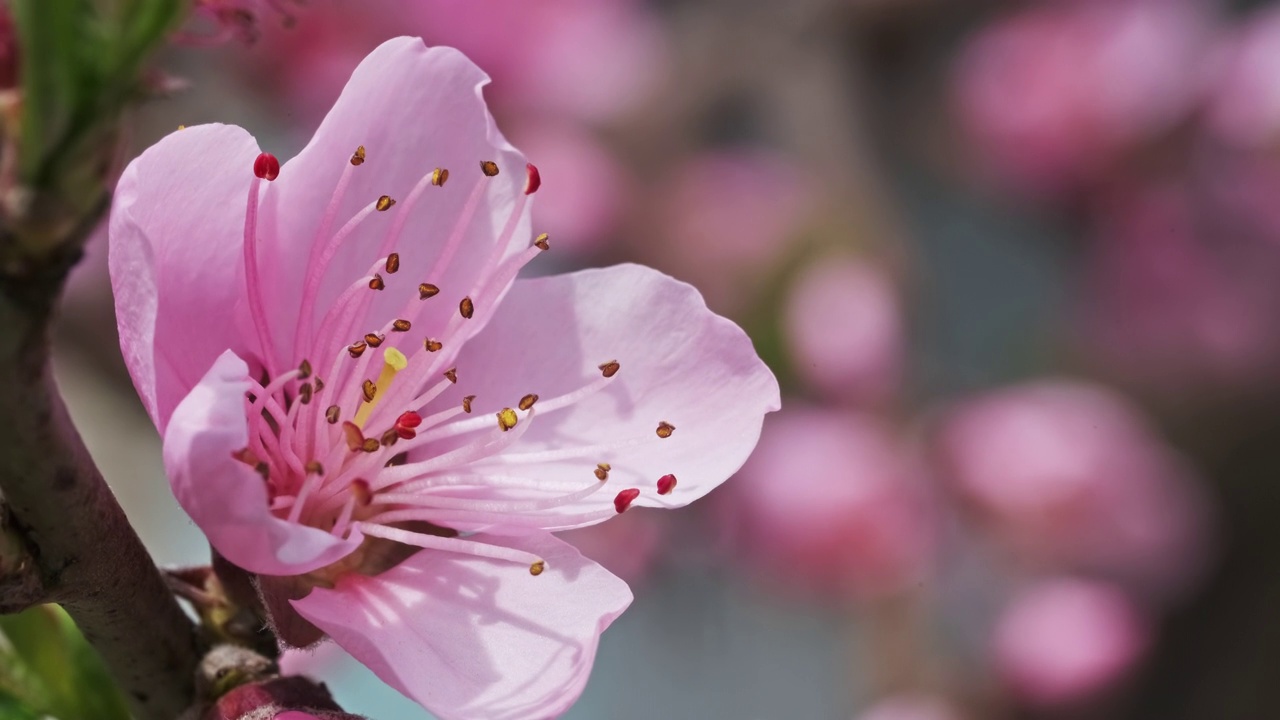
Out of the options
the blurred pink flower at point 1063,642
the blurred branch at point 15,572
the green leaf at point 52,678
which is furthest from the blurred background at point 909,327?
the blurred branch at point 15,572

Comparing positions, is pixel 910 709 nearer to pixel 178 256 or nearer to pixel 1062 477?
pixel 1062 477

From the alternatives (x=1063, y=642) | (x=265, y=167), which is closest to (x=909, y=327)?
(x=1063, y=642)

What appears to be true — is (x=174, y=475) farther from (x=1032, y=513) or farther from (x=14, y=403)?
(x=1032, y=513)

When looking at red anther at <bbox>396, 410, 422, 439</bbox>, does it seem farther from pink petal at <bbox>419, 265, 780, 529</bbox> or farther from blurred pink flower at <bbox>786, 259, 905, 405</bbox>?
blurred pink flower at <bbox>786, 259, 905, 405</bbox>

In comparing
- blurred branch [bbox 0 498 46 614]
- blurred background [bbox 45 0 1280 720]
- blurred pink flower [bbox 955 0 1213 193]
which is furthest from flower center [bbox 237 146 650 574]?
blurred pink flower [bbox 955 0 1213 193]

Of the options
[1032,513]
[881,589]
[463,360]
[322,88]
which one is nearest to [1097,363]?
[1032,513]

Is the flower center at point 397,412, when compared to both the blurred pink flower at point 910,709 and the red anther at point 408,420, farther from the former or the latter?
the blurred pink flower at point 910,709
